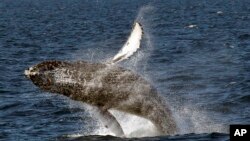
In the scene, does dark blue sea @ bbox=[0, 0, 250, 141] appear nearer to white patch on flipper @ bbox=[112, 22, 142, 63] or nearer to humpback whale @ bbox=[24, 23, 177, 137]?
white patch on flipper @ bbox=[112, 22, 142, 63]

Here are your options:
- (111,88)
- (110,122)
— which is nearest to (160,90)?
(110,122)

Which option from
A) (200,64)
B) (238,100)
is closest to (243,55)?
(200,64)

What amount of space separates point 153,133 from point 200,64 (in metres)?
20.1

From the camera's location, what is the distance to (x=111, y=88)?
21.8 metres

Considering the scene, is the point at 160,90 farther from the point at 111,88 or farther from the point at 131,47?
the point at 111,88

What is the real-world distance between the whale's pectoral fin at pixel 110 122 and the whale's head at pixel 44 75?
1.75 meters

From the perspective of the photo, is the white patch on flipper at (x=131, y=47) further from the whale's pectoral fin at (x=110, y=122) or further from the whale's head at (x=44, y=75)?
the whale's head at (x=44, y=75)

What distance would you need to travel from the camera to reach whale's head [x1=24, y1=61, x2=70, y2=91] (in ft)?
70.2

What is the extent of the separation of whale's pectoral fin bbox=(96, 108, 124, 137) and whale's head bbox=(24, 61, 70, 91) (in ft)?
5.73

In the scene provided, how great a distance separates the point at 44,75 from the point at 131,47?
270 cm

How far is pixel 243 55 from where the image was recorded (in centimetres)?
4538

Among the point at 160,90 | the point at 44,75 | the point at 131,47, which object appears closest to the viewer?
the point at 44,75

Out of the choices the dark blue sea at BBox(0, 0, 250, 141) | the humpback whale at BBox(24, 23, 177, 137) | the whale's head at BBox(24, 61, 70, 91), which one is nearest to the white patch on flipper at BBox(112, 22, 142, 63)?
the humpback whale at BBox(24, 23, 177, 137)

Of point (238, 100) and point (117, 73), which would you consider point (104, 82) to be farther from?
point (238, 100)
